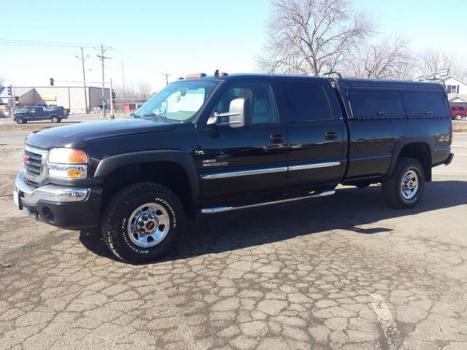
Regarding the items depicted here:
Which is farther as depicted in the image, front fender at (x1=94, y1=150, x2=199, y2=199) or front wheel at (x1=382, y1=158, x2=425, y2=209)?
front wheel at (x1=382, y1=158, x2=425, y2=209)

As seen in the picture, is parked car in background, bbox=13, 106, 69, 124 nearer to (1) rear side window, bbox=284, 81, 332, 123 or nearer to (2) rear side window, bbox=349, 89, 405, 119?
(2) rear side window, bbox=349, 89, 405, 119

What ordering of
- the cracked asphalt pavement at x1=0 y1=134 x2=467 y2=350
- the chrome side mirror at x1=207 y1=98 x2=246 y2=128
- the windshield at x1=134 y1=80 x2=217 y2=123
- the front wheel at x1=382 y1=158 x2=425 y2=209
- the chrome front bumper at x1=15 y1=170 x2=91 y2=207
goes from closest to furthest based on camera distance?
1. the cracked asphalt pavement at x1=0 y1=134 x2=467 y2=350
2. the chrome front bumper at x1=15 y1=170 x2=91 y2=207
3. the chrome side mirror at x1=207 y1=98 x2=246 y2=128
4. the windshield at x1=134 y1=80 x2=217 y2=123
5. the front wheel at x1=382 y1=158 x2=425 y2=209

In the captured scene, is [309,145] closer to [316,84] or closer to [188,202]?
[316,84]

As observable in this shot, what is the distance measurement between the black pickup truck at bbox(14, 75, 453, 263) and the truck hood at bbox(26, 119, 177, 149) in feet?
0.04

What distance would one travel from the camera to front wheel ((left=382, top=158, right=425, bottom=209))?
700cm

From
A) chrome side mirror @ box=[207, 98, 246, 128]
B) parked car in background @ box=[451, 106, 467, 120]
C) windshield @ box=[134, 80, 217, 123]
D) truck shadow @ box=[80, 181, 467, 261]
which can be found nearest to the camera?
chrome side mirror @ box=[207, 98, 246, 128]

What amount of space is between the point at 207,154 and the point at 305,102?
1650mm

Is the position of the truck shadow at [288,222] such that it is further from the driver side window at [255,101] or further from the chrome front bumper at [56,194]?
the driver side window at [255,101]

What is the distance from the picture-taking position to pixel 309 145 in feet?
18.8

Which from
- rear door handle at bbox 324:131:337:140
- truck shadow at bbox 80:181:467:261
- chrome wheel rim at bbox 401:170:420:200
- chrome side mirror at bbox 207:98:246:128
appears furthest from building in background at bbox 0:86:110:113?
chrome side mirror at bbox 207:98:246:128

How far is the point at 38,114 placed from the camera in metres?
46.4

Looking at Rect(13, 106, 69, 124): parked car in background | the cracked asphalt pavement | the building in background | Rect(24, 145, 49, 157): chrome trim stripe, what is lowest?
the cracked asphalt pavement

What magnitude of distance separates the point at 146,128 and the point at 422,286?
3.03 metres

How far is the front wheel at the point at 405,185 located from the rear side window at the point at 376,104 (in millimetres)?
806
